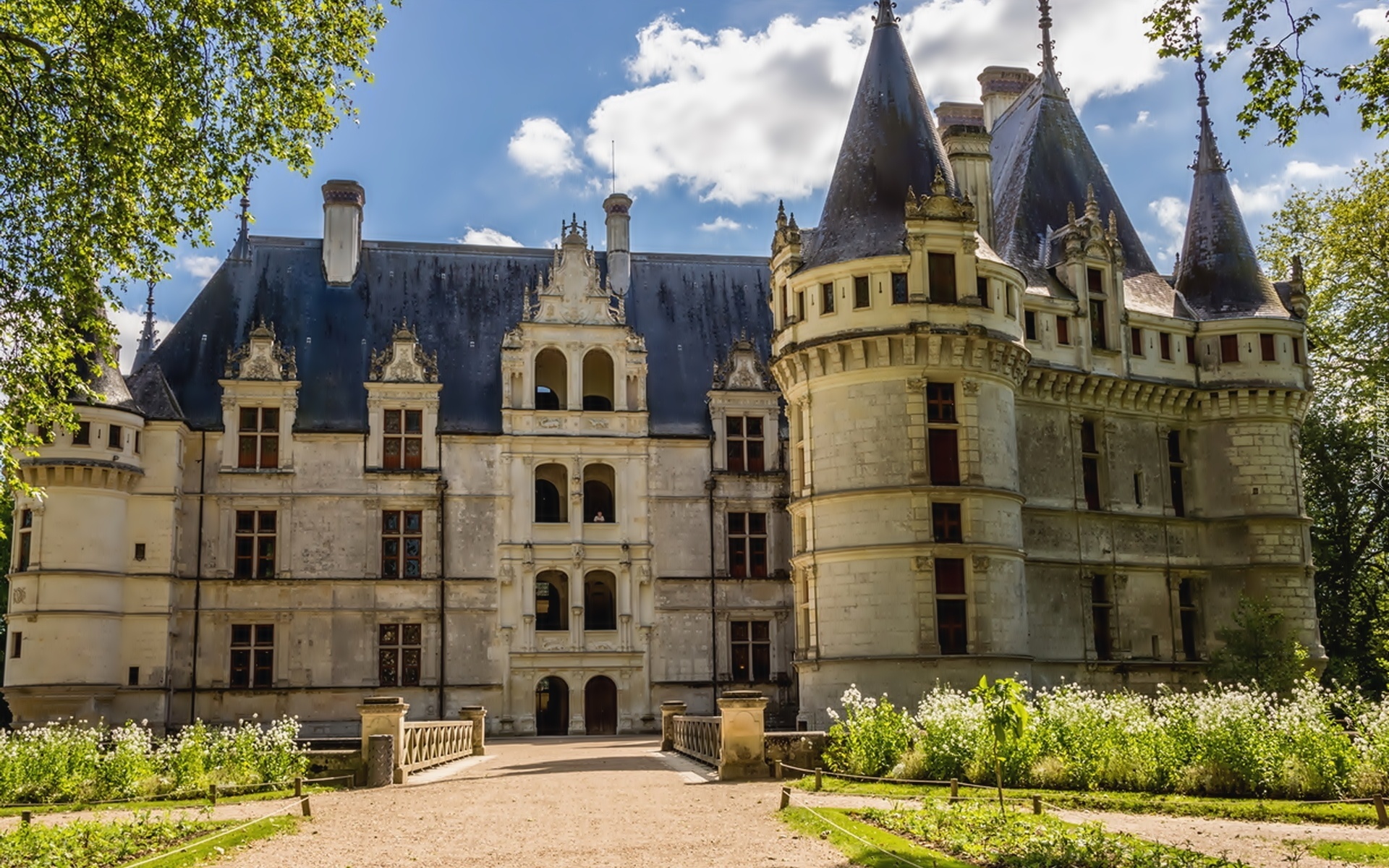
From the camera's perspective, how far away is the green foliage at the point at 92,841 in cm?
1149

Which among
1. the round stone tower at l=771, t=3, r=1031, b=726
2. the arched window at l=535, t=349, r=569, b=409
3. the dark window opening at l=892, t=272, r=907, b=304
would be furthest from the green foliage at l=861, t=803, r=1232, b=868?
the arched window at l=535, t=349, r=569, b=409

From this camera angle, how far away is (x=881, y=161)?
29859 mm

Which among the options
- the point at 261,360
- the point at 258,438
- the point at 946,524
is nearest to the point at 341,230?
the point at 261,360

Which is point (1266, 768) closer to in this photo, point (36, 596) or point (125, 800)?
point (125, 800)

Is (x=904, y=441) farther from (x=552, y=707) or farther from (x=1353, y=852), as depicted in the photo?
(x=1353, y=852)

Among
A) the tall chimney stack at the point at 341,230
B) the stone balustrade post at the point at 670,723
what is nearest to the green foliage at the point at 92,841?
the stone balustrade post at the point at 670,723

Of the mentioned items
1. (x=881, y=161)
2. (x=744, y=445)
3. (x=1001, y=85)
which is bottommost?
(x=744, y=445)

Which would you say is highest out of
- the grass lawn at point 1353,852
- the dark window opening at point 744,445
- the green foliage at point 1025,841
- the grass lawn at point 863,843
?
the dark window opening at point 744,445

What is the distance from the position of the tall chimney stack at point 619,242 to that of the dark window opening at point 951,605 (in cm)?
1870

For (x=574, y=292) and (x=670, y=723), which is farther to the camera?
(x=574, y=292)

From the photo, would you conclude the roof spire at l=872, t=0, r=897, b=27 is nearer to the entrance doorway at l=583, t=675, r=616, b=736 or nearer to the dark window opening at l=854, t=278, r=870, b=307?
the dark window opening at l=854, t=278, r=870, b=307

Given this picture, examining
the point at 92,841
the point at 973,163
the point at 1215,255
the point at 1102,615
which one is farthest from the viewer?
the point at 1215,255

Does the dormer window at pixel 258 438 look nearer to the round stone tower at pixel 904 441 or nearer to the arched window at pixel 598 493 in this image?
the arched window at pixel 598 493

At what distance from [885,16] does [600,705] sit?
19.9 meters
